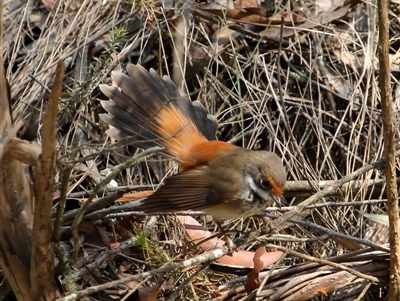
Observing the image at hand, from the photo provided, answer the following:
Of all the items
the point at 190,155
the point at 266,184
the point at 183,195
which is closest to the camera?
the point at 183,195

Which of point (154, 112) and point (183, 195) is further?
point (154, 112)

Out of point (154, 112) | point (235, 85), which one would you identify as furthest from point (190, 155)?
point (235, 85)

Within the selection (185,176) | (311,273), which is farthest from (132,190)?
(311,273)

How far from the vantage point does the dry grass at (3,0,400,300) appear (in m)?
4.51

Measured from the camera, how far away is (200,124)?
437cm

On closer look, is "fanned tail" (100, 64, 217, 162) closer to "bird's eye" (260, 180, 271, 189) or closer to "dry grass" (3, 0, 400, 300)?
"dry grass" (3, 0, 400, 300)

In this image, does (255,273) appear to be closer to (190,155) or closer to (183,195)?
(183,195)

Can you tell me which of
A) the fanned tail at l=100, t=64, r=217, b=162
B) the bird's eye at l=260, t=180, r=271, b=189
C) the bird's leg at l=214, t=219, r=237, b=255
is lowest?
the bird's leg at l=214, t=219, r=237, b=255

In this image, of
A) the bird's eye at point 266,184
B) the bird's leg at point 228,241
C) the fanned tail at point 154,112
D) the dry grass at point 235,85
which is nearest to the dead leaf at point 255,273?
the bird's leg at point 228,241

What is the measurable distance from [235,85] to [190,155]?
2.39ft

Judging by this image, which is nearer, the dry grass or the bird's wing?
the bird's wing

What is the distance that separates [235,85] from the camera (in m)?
4.68

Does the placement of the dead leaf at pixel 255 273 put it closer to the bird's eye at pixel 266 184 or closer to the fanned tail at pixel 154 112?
the bird's eye at pixel 266 184

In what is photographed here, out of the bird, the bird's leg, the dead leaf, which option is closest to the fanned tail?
the bird
